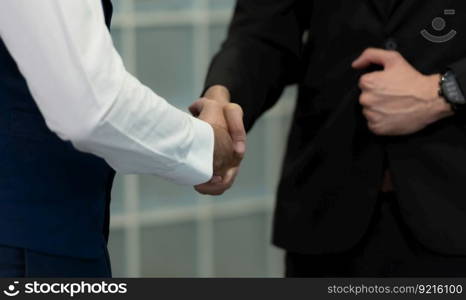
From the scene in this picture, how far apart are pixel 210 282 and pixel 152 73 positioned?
122 centimetres

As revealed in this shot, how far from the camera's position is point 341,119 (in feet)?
5.49

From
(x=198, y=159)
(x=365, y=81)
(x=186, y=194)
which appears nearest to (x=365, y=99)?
(x=365, y=81)

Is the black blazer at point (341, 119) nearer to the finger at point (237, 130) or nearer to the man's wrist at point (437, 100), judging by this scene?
the man's wrist at point (437, 100)

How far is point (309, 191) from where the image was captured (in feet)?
5.68

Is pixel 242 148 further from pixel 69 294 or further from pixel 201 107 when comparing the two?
pixel 69 294

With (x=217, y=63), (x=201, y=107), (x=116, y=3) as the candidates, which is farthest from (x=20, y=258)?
(x=116, y=3)

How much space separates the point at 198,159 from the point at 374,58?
0.50 meters

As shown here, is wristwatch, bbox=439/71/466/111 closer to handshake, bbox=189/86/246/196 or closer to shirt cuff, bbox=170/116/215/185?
handshake, bbox=189/86/246/196

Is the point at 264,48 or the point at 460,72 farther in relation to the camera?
the point at 264,48

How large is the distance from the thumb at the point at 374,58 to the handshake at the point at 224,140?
0.89 ft

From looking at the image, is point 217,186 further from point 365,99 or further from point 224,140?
point 365,99

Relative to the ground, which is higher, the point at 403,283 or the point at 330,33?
the point at 330,33

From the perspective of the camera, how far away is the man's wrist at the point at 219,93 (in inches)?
63.0

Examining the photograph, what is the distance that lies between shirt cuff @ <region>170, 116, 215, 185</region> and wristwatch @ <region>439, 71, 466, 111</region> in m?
0.47
